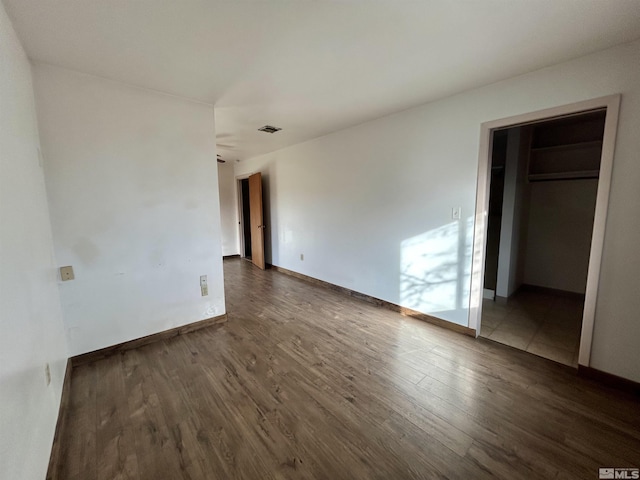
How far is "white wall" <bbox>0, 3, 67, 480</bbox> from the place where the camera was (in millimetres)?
1006

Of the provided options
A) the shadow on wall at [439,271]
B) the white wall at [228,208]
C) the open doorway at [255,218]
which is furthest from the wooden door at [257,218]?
the shadow on wall at [439,271]

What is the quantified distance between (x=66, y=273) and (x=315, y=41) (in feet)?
8.52

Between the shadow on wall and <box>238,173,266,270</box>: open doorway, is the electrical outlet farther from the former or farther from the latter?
<box>238,173,266,270</box>: open doorway

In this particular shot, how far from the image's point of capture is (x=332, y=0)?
134 centimetres

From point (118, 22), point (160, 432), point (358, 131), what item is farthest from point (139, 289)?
point (358, 131)

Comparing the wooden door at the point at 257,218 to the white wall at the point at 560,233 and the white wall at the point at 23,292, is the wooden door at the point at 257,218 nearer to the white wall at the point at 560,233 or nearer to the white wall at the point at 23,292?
the white wall at the point at 23,292

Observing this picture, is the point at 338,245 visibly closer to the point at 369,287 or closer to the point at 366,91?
the point at 369,287

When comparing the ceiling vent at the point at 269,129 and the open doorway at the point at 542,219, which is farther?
the ceiling vent at the point at 269,129

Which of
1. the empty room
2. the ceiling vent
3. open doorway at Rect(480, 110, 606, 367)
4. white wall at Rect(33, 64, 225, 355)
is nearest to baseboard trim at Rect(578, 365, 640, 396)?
the empty room

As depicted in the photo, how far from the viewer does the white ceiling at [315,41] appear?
140 cm

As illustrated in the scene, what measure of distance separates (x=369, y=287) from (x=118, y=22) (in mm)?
3360

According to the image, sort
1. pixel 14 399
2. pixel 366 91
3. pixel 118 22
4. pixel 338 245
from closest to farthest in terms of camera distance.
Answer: pixel 14 399 → pixel 118 22 → pixel 366 91 → pixel 338 245

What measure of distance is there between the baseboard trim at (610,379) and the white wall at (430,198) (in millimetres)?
55

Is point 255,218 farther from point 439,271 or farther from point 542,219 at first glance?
point 542,219
